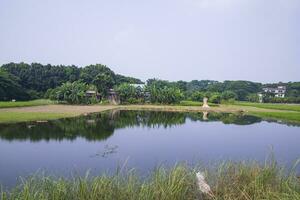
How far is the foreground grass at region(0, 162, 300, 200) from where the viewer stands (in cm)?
516

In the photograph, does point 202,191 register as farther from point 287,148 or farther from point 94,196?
point 287,148

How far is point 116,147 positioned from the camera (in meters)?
15.2

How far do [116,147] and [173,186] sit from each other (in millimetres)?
9726

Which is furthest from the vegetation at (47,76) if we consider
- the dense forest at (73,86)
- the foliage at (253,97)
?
the foliage at (253,97)

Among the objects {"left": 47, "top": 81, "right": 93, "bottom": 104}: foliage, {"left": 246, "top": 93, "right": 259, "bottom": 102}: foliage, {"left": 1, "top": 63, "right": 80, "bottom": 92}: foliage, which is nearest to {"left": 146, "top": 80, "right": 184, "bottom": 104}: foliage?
{"left": 47, "top": 81, "right": 93, "bottom": 104}: foliage

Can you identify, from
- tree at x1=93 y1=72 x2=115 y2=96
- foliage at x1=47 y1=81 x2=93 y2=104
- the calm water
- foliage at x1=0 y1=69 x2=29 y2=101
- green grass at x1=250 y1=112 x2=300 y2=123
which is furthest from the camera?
tree at x1=93 y1=72 x2=115 y2=96

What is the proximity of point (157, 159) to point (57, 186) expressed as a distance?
25.7ft

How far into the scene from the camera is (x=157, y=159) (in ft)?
41.9

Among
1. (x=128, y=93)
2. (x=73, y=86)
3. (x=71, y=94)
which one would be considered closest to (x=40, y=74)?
(x=73, y=86)

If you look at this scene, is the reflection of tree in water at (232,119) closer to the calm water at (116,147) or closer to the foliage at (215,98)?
the calm water at (116,147)

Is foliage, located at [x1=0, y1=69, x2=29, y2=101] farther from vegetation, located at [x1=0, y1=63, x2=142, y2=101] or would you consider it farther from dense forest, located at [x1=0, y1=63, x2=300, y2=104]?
vegetation, located at [x1=0, y1=63, x2=142, y2=101]

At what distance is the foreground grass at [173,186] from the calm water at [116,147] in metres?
2.61

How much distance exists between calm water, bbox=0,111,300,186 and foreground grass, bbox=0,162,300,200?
261cm

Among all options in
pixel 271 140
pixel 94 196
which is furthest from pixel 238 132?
pixel 94 196
